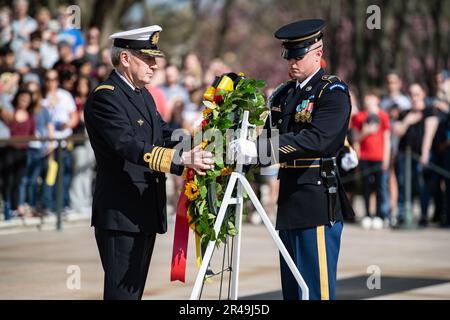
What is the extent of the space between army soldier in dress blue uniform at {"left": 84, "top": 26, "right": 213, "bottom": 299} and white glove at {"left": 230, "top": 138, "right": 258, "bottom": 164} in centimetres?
16

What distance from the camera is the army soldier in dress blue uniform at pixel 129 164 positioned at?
6191mm

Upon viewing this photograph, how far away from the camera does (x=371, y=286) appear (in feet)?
31.4

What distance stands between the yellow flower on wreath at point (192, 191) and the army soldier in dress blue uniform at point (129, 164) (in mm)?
101

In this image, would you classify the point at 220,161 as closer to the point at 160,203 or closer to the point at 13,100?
the point at 160,203

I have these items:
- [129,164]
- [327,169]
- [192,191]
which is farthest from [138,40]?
[327,169]

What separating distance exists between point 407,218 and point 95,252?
5.25 metres

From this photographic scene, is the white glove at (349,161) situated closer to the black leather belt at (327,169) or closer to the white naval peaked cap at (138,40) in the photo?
the black leather belt at (327,169)

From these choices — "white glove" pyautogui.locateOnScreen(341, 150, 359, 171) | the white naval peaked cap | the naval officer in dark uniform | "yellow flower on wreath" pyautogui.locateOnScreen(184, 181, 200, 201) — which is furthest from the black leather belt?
the white naval peaked cap

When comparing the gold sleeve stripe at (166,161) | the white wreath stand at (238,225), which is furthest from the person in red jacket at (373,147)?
the gold sleeve stripe at (166,161)

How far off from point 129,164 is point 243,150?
76 cm

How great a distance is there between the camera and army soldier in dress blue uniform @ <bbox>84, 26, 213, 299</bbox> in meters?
6.19
